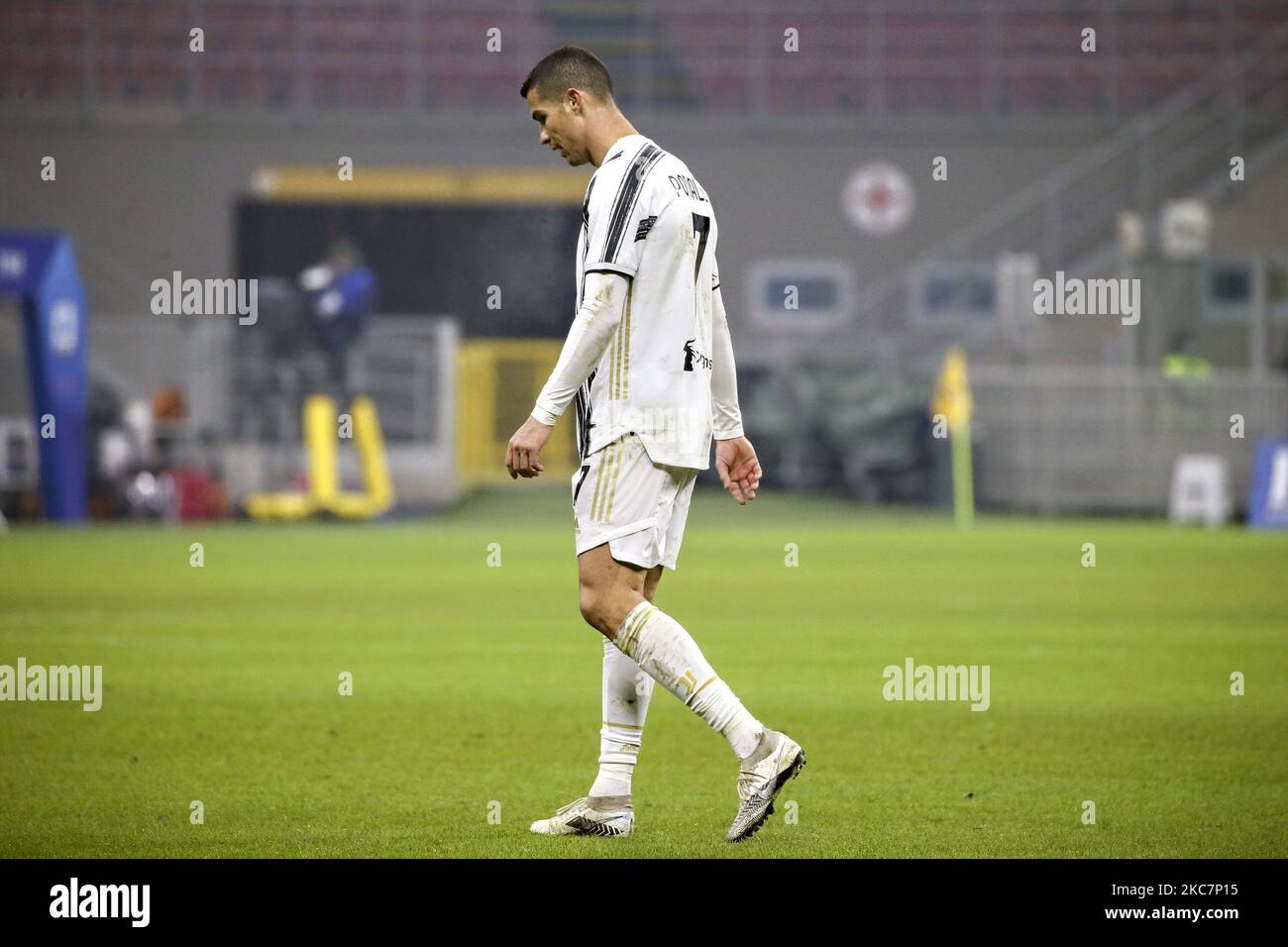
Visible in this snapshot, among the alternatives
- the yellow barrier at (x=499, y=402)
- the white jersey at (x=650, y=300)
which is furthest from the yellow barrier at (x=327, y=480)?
the white jersey at (x=650, y=300)

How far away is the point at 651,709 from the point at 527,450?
3773 millimetres

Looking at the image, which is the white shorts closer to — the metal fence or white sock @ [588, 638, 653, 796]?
white sock @ [588, 638, 653, 796]

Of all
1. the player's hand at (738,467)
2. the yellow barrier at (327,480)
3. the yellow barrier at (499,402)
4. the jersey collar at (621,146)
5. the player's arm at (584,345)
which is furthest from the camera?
the yellow barrier at (499,402)

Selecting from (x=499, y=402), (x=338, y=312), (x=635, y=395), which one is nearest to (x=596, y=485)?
(x=635, y=395)

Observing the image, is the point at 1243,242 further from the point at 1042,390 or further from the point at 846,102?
the point at 846,102

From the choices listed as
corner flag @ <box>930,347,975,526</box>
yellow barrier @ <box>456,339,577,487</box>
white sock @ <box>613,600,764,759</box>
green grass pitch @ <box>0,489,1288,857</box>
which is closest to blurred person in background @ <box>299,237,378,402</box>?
yellow barrier @ <box>456,339,577,487</box>

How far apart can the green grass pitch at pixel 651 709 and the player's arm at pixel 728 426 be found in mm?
1082

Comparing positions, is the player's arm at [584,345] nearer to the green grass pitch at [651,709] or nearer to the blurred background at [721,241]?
the green grass pitch at [651,709]

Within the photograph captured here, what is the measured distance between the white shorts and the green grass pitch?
88 cm

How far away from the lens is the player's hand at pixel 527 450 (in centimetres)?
554

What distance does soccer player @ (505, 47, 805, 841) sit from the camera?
5672 mm

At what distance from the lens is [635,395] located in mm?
5777
